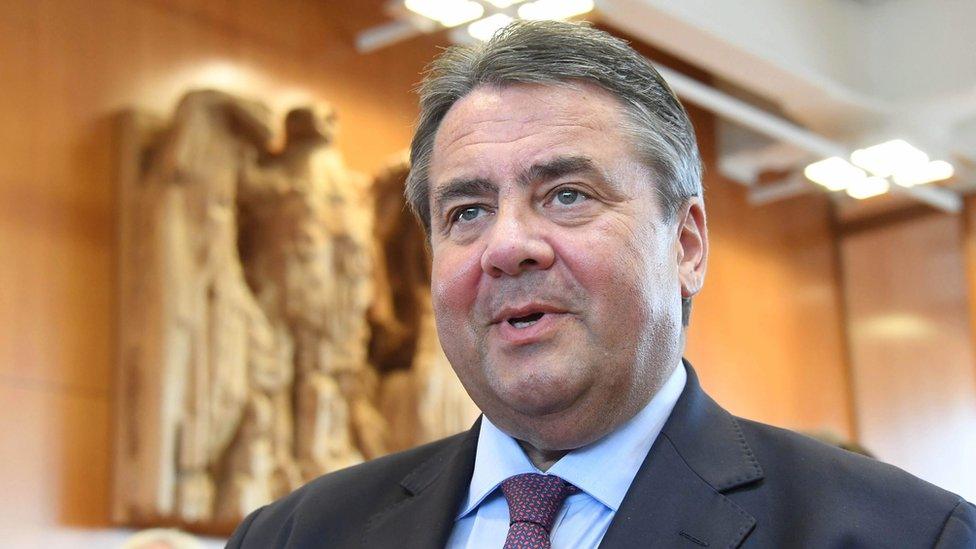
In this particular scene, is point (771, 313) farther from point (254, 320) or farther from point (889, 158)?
point (254, 320)

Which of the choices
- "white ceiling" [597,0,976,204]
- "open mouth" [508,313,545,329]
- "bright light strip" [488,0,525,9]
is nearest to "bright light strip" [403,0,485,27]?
"bright light strip" [488,0,525,9]

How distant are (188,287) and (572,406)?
3.91 meters

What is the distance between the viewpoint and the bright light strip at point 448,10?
6039 millimetres

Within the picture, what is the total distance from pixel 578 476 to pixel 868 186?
7021 mm

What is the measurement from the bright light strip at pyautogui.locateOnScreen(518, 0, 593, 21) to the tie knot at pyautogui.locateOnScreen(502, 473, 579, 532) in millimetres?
4202

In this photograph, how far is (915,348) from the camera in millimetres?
10000

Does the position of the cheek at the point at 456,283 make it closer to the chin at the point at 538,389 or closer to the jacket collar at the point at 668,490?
the chin at the point at 538,389

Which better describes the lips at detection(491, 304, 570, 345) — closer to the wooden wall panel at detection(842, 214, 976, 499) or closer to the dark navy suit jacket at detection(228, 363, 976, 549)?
the dark navy suit jacket at detection(228, 363, 976, 549)

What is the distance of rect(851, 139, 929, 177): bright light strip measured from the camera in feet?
26.3

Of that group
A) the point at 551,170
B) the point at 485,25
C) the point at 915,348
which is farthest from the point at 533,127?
the point at 915,348

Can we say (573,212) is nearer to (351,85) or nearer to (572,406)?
(572,406)

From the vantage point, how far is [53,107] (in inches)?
224

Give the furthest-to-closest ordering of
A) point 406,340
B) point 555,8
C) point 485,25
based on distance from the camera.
→ 1. point 406,340
2. point 485,25
3. point 555,8

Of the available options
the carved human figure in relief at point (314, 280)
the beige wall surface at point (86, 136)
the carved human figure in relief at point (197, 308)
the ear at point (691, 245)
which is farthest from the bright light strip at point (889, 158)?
the ear at point (691, 245)
